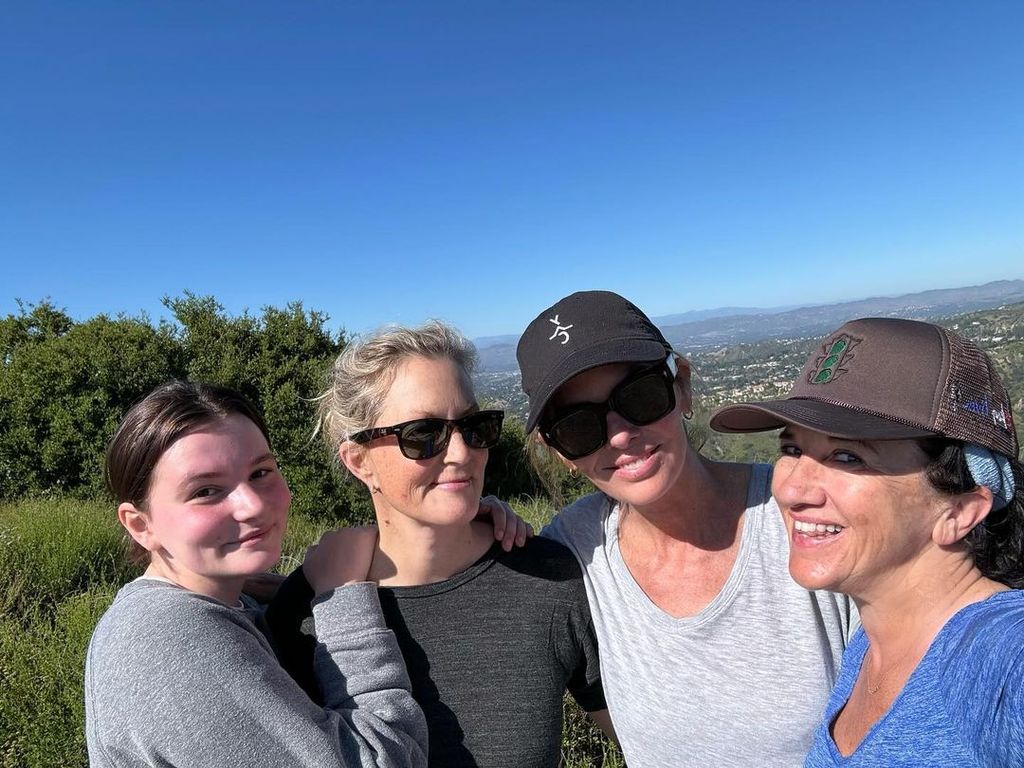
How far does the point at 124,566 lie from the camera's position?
204 inches

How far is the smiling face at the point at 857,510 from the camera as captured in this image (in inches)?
54.7

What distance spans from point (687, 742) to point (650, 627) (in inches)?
13.0

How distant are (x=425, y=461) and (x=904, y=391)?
1.31 meters

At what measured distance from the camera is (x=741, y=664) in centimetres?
179

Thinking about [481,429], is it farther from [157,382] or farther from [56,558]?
[157,382]

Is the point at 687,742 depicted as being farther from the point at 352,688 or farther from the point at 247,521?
the point at 247,521

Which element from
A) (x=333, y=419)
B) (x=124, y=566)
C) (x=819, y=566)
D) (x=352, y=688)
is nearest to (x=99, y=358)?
(x=124, y=566)

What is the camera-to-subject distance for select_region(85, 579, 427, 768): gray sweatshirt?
1.41 m

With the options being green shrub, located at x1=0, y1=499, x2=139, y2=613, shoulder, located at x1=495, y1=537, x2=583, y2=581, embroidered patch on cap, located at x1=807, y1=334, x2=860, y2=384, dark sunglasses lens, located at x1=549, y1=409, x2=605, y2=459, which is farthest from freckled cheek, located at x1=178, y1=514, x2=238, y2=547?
green shrub, located at x1=0, y1=499, x2=139, y2=613

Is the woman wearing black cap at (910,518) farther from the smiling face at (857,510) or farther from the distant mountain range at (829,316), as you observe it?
the distant mountain range at (829,316)

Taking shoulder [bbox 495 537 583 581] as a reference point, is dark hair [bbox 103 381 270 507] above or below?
above

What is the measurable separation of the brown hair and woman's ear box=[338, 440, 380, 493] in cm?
39

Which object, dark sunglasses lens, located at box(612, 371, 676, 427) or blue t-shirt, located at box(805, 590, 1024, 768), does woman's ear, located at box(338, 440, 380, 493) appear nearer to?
dark sunglasses lens, located at box(612, 371, 676, 427)

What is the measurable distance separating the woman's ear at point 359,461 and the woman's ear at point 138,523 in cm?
60
